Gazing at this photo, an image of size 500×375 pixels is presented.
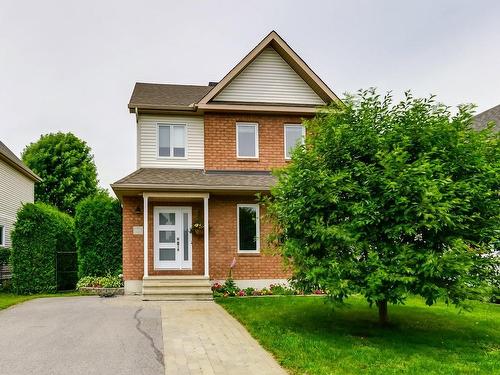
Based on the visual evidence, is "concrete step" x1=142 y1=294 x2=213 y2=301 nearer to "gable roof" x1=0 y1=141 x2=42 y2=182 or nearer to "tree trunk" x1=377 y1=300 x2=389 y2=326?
"tree trunk" x1=377 y1=300 x2=389 y2=326

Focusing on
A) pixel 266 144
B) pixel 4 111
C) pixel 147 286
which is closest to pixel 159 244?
pixel 147 286

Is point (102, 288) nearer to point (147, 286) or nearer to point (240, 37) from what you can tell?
point (147, 286)

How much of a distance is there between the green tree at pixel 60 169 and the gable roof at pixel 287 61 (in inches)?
1083

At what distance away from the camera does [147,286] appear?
14227 mm

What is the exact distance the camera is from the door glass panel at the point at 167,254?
15734mm

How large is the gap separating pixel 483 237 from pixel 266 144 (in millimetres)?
9398

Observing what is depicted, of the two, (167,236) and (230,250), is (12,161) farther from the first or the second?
(230,250)

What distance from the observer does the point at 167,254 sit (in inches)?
621

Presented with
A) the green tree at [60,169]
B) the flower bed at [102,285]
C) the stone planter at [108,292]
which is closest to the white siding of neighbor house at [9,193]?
the flower bed at [102,285]

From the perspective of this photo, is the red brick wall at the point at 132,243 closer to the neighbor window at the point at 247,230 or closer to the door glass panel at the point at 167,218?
the door glass panel at the point at 167,218

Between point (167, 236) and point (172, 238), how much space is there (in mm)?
176

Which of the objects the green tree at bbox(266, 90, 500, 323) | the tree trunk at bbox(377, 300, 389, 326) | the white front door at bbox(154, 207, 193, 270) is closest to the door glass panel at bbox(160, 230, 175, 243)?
the white front door at bbox(154, 207, 193, 270)

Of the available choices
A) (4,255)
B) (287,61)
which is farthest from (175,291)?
(4,255)

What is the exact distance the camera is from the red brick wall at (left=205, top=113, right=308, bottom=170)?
1661 cm
